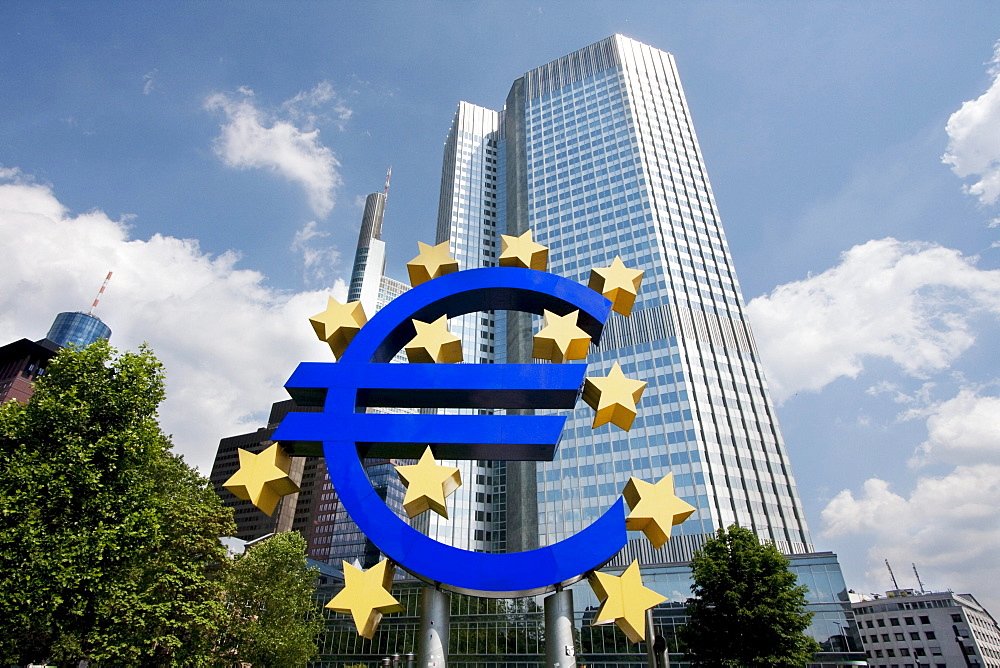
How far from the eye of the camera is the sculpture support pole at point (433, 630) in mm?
13289

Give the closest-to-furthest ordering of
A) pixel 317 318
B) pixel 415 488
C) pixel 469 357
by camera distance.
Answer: pixel 415 488, pixel 317 318, pixel 469 357

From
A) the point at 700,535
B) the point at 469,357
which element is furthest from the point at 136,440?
the point at 469,357

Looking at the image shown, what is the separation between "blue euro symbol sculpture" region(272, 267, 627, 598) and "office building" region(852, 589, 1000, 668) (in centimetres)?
10162

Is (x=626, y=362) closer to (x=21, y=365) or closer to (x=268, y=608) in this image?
(x=268, y=608)

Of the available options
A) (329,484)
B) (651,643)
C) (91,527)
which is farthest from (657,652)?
(329,484)

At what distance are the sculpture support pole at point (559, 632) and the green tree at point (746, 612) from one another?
12825 millimetres

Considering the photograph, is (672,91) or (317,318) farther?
(672,91)

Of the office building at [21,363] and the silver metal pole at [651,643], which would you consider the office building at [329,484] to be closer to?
the office building at [21,363]

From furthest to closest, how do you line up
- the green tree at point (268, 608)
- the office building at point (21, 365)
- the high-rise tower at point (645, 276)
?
the office building at point (21, 365), the high-rise tower at point (645, 276), the green tree at point (268, 608)

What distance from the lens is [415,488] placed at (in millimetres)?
13406

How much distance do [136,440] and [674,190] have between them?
76.5 metres

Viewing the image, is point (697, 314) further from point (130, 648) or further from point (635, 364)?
point (130, 648)

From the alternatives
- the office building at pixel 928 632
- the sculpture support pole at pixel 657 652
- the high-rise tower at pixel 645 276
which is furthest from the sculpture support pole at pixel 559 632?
the office building at pixel 928 632

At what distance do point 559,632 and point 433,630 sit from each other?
3055 mm
